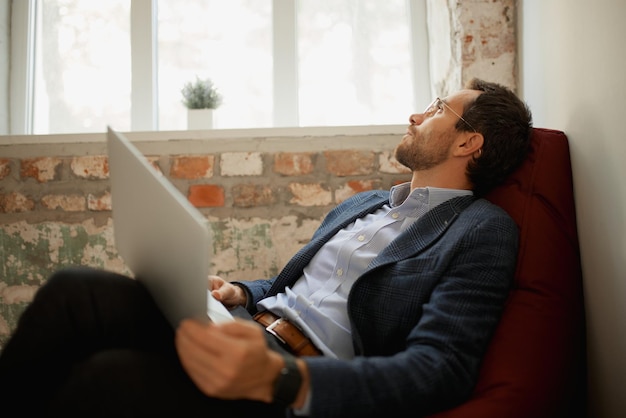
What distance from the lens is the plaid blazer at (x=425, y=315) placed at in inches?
29.2

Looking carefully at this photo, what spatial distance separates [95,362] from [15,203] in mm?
1429

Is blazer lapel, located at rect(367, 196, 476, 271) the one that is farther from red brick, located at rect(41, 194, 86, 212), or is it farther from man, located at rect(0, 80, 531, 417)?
red brick, located at rect(41, 194, 86, 212)

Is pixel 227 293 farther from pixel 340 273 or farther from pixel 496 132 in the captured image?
pixel 496 132

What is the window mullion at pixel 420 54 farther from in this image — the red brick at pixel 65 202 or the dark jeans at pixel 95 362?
the dark jeans at pixel 95 362

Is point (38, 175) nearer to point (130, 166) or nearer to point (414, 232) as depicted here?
point (130, 166)

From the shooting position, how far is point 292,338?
1.11 metres

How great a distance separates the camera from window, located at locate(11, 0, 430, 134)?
209cm

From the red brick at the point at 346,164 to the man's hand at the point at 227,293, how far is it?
65 cm

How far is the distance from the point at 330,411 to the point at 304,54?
1713 millimetres

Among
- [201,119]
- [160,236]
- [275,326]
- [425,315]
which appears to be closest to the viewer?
[160,236]

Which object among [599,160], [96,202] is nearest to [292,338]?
[599,160]

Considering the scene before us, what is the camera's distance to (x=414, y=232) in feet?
3.68

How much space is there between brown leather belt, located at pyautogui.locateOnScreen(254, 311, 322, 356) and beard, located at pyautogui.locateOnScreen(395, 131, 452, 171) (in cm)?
57

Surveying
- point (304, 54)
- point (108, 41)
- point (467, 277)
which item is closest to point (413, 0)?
point (304, 54)
